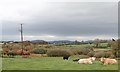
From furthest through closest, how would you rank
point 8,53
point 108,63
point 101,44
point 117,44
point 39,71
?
point 101,44, point 8,53, point 117,44, point 108,63, point 39,71

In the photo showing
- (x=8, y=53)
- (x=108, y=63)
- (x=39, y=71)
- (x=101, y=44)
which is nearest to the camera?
(x=39, y=71)

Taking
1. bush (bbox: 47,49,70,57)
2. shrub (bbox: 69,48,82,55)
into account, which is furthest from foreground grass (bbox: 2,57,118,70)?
shrub (bbox: 69,48,82,55)

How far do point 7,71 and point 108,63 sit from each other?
7.32m

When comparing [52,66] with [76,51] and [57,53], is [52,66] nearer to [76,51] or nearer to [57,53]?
[57,53]

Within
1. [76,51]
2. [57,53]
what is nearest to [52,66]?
[57,53]

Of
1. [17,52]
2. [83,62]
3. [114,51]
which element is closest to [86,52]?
[114,51]

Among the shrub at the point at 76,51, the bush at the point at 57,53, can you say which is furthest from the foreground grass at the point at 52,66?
the shrub at the point at 76,51

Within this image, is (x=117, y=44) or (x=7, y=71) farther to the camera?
(x=117, y=44)

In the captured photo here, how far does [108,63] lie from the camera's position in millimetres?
18922

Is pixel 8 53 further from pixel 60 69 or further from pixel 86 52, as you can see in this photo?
pixel 60 69

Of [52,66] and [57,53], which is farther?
[57,53]

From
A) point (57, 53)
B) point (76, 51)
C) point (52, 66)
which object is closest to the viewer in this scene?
point (52, 66)

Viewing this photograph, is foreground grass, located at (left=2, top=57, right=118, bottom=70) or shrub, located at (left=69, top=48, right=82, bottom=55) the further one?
shrub, located at (left=69, top=48, right=82, bottom=55)

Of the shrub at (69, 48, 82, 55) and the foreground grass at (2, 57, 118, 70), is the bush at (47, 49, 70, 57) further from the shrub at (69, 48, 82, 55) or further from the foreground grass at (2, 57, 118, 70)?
the foreground grass at (2, 57, 118, 70)
